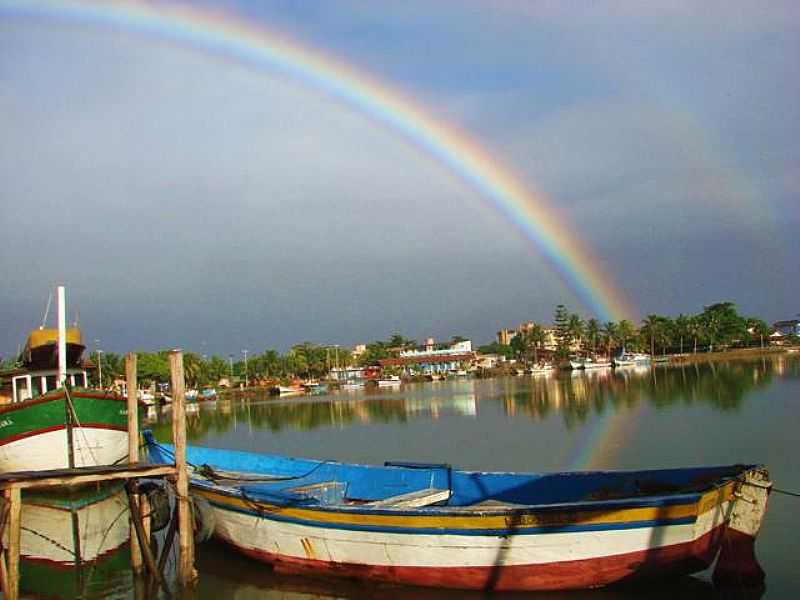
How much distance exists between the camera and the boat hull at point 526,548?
29.7 feet

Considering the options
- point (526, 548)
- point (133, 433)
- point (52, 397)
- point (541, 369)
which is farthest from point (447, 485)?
point (541, 369)

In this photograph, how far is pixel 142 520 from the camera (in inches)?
475

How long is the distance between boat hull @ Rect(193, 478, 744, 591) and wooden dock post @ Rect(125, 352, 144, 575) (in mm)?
3350

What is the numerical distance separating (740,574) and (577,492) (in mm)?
2472

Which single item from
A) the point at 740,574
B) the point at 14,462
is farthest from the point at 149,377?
the point at 740,574

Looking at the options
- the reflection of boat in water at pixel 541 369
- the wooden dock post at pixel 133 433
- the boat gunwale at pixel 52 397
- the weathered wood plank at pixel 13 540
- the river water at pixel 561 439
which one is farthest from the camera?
the reflection of boat in water at pixel 541 369

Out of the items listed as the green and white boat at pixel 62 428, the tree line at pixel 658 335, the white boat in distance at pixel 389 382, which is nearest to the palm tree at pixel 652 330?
the tree line at pixel 658 335

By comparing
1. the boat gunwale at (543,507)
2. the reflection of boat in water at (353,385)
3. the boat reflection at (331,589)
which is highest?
the boat gunwale at (543,507)

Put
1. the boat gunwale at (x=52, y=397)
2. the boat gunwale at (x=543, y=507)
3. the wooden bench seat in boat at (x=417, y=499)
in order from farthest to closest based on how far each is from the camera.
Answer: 1. the boat gunwale at (x=52, y=397)
2. the wooden bench seat in boat at (x=417, y=499)
3. the boat gunwale at (x=543, y=507)

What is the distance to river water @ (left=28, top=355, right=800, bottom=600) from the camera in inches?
435

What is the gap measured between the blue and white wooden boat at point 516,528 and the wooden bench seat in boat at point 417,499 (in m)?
0.03

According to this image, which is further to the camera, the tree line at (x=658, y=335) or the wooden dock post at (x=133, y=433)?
the tree line at (x=658, y=335)

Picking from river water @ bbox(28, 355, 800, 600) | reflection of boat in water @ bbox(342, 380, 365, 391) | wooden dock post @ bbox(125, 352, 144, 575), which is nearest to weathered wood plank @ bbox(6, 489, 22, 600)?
wooden dock post @ bbox(125, 352, 144, 575)

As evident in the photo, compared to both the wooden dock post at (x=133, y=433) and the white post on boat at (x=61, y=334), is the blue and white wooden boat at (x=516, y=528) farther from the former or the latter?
the white post on boat at (x=61, y=334)
